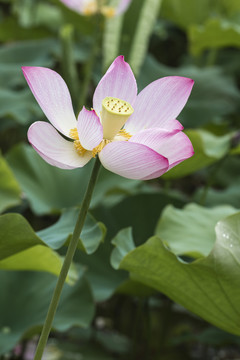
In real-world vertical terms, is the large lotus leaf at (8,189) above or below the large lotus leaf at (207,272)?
below

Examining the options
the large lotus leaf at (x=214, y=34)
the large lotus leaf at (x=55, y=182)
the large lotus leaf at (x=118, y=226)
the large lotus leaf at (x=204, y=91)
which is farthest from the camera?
the large lotus leaf at (x=204, y=91)

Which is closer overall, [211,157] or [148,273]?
[148,273]

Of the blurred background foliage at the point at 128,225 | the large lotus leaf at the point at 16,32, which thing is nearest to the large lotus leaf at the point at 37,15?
the blurred background foliage at the point at 128,225

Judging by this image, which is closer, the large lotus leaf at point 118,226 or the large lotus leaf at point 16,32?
the large lotus leaf at point 118,226

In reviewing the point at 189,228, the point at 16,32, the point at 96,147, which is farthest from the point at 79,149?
the point at 16,32

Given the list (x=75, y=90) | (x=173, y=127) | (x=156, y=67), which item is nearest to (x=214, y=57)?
(x=156, y=67)

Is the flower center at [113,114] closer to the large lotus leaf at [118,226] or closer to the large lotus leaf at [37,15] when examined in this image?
the large lotus leaf at [118,226]

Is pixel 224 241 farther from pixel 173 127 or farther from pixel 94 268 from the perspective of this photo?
pixel 94 268
